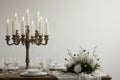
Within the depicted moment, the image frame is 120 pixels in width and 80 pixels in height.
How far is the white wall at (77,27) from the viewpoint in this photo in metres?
4.95

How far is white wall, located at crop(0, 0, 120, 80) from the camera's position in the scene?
4.95 metres

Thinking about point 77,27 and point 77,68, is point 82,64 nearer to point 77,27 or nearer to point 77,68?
point 77,68

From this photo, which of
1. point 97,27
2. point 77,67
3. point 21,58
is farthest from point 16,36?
point 97,27

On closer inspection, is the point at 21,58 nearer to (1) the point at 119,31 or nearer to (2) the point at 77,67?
(1) the point at 119,31

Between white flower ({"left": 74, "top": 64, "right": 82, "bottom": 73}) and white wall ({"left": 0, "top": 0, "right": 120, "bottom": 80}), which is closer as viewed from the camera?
white flower ({"left": 74, "top": 64, "right": 82, "bottom": 73})

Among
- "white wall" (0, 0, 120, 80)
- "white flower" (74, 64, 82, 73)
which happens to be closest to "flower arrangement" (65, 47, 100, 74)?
"white flower" (74, 64, 82, 73)

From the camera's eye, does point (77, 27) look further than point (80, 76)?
Yes

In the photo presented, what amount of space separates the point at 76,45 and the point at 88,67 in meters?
2.02

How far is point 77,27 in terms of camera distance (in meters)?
5.00

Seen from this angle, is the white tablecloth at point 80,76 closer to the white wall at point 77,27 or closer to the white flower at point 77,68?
the white flower at point 77,68

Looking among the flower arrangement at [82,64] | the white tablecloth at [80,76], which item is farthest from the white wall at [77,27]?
the white tablecloth at [80,76]

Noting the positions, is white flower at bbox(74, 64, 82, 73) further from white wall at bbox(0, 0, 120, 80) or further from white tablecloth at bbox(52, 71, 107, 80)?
white wall at bbox(0, 0, 120, 80)

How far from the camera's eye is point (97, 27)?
502cm

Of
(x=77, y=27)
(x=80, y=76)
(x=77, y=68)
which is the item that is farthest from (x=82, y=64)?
(x=77, y=27)
